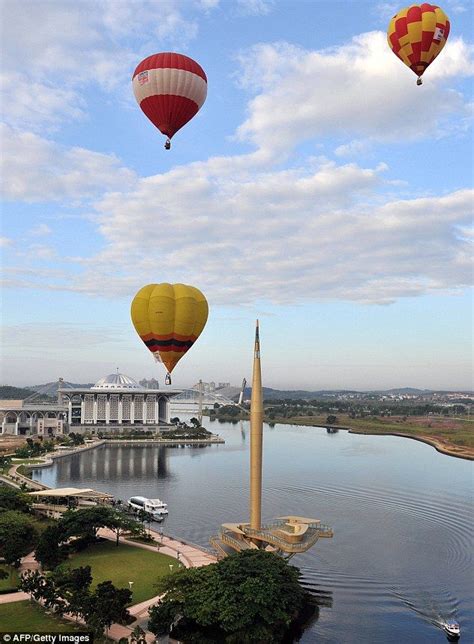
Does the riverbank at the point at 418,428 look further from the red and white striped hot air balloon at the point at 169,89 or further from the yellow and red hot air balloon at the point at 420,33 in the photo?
the red and white striped hot air balloon at the point at 169,89

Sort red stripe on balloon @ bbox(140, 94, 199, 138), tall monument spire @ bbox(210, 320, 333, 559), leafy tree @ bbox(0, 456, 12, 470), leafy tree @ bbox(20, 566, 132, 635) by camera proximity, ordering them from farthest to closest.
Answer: leafy tree @ bbox(0, 456, 12, 470), tall monument spire @ bbox(210, 320, 333, 559), red stripe on balloon @ bbox(140, 94, 199, 138), leafy tree @ bbox(20, 566, 132, 635)

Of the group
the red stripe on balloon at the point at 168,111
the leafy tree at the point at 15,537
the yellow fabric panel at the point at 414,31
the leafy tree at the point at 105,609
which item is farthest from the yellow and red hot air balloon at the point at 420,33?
the leafy tree at the point at 15,537

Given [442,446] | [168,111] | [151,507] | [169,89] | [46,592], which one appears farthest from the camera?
[442,446]

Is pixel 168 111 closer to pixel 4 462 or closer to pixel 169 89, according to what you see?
pixel 169 89

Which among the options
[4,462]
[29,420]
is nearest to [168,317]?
[4,462]

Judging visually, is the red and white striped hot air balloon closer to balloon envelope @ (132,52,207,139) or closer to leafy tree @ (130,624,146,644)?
balloon envelope @ (132,52,207,139)

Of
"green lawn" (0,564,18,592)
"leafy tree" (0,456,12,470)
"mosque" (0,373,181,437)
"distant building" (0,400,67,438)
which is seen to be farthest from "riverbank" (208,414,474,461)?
"green lawn" (0,564,18,592)
